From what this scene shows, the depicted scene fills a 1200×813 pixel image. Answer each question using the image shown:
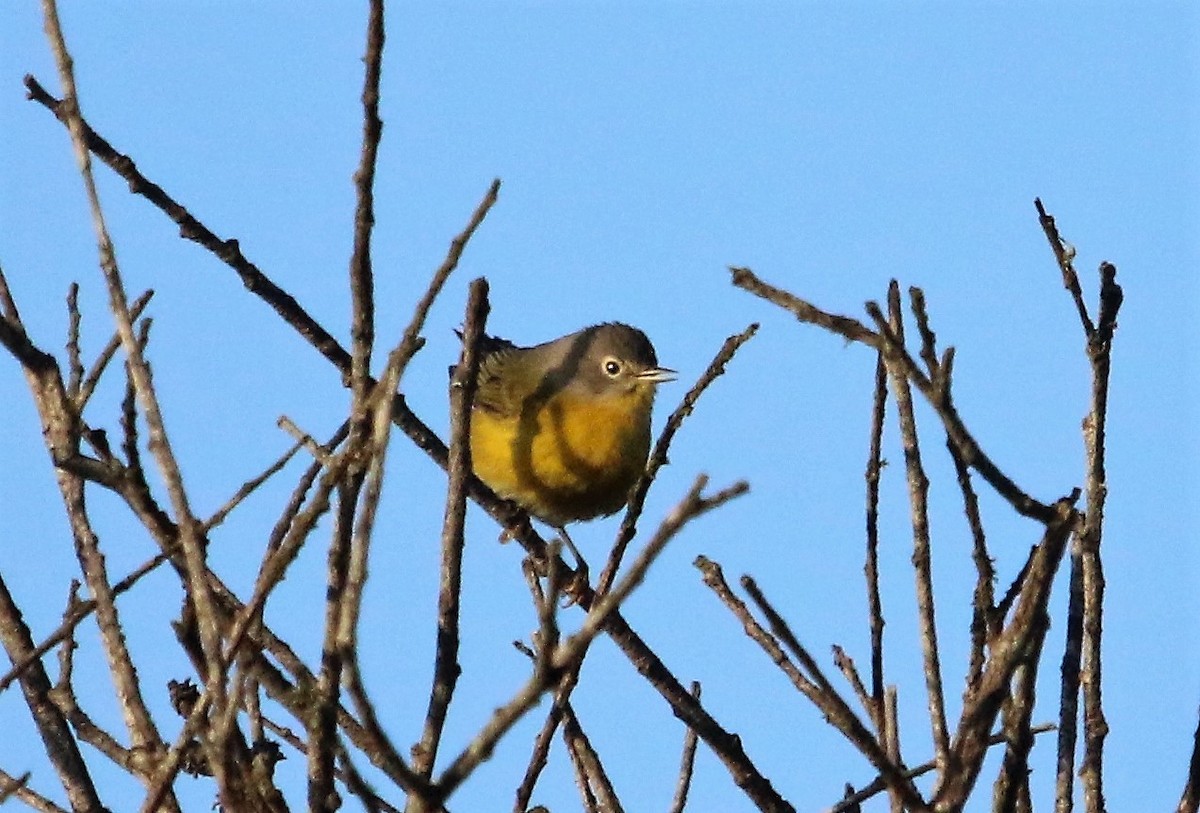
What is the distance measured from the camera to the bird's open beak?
8852mm

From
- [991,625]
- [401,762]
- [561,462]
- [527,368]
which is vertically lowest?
[401,762]

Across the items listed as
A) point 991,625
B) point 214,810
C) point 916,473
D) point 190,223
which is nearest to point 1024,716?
point 991,625

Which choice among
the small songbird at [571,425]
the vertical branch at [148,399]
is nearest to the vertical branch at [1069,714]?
the vertical branch at [148,399]

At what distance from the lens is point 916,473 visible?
3375mm

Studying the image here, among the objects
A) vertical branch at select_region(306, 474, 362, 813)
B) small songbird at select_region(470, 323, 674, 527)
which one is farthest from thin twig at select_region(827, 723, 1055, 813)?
small songbird at select_region(470, 323, 674, 527)

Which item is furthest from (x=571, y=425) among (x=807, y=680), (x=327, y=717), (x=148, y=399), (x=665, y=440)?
(x=327, y=717)

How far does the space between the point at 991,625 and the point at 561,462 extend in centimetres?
548

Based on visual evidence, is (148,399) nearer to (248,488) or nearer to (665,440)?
(248,488)

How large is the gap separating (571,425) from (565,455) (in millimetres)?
244

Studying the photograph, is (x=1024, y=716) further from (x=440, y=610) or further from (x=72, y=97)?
(x=72, y=97)

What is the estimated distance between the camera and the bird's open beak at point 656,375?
8852 millimetres

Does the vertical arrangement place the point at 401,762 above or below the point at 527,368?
below

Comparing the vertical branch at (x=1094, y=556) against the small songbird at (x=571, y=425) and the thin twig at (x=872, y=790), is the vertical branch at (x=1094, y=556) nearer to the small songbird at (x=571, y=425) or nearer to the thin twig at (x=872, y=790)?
the thin twig at (x=872, y=790)

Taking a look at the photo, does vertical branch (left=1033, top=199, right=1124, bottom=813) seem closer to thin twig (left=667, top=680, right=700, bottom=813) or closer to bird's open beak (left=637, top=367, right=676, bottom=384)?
thin twig (left=667, top=680, right=700, bottom=813)
